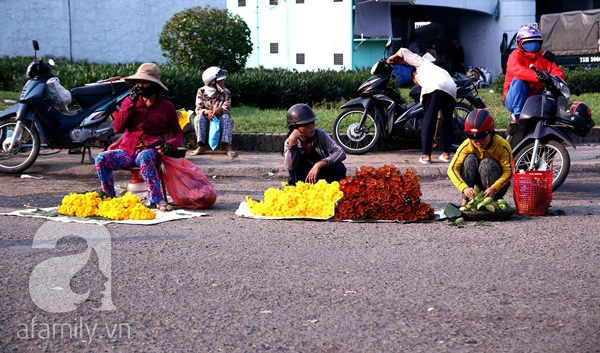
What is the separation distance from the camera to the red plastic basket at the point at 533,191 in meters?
8.52

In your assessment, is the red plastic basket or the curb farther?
the curb

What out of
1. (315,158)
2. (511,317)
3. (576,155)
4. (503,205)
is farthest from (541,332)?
(576,155)

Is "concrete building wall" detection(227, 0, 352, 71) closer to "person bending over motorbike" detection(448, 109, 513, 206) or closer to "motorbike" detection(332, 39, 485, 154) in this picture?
"motorbike" detection(332, 39, 485, 154)

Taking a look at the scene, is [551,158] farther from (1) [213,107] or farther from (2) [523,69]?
(1) [213,107]

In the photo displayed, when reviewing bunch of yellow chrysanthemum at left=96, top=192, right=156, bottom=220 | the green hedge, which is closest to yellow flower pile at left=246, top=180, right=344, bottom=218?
bunch of yellow chrysanthemum at left=96, top=192, right=156, bottom=220

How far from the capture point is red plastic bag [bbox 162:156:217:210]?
30.4 feet

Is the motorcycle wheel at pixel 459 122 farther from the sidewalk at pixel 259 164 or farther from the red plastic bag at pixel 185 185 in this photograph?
the red plastic bag at pixel 185 185

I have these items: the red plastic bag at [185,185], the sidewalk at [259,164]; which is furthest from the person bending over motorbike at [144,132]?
the sidewalk at [259,164]

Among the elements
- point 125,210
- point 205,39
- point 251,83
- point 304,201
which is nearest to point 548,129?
point 304,201

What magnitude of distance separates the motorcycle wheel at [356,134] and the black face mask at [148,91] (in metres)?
Result: 4.79

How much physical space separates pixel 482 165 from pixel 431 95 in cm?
401

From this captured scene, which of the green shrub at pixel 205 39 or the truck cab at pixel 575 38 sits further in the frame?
the truck cab at pixel 575 38

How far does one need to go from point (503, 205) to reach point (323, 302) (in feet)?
10.9

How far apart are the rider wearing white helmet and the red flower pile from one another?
538 centimetres
